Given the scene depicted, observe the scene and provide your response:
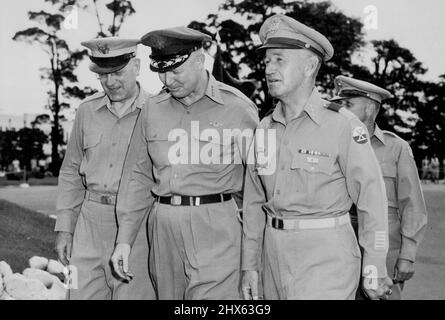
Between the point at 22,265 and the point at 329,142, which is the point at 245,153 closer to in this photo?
the point at 329,142

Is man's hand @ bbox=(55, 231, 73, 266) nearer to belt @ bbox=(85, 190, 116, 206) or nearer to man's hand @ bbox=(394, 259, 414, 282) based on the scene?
belt @ bbox=(85, 190, 116, 206)

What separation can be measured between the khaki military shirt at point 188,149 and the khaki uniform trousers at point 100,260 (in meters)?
0.35

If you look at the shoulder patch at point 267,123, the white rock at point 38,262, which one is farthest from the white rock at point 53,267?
the shoulder patch at point 267,123

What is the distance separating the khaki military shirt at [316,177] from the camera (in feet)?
9.85

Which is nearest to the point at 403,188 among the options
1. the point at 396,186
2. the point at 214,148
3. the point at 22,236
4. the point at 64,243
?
the point at 396,186

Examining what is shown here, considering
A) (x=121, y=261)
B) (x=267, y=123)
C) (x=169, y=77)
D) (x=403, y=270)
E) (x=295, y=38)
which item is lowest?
(x=403, y=270)

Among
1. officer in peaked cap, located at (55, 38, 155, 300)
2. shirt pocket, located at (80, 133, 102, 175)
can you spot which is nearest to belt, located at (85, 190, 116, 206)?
officer in peaked cap, located at (55, 38, 155, 300)

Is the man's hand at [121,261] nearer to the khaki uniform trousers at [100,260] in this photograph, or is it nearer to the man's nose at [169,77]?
the khaki uniform trousers at [100,260]

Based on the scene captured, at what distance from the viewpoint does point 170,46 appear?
3656mm

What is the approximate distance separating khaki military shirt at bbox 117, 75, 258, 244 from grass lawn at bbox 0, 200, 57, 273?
3006 millimetres

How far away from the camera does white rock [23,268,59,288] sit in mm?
6133

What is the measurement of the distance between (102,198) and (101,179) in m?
0.12

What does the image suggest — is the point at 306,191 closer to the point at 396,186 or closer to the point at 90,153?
the point at 396,186

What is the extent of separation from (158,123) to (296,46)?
0.98 m
